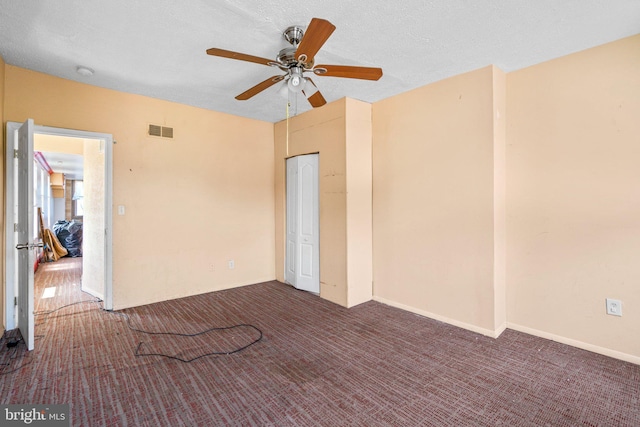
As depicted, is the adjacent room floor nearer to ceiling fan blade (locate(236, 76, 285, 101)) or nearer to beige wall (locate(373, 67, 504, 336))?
beige wall (locate(373, 67, 504, 336))

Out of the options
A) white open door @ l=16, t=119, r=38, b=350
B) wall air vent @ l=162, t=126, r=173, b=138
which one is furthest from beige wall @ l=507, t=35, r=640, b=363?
white open door @ l=16, t=119, r=38, b=350

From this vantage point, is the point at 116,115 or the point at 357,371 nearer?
the point at 357,371

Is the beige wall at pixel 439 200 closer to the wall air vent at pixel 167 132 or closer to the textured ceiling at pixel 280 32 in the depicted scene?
the textured ceiling at pixel 280 32

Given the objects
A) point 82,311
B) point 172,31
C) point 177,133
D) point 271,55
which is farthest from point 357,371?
point 177,133

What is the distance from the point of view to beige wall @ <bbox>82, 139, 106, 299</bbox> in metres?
3.80

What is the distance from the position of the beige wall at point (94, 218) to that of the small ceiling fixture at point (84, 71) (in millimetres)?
841

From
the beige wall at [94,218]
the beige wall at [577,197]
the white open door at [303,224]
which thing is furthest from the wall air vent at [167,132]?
the beige wall at [577,197]

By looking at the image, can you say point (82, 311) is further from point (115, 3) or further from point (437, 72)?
point (437, 72)

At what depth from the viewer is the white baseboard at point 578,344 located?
2393 mm

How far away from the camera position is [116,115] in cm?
357

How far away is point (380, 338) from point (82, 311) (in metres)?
3.48

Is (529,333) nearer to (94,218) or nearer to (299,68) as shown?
(299,68)

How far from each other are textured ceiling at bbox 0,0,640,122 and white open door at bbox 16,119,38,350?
2.71 ft

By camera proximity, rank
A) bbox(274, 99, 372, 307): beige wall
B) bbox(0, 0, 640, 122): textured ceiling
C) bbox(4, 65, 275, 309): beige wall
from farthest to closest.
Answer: bbox(274, 99, 372, 307): beige wall, bbox(4, 65, 275, 309): beige wall, bbox(0, 0, 640, 122): textured ceiling
